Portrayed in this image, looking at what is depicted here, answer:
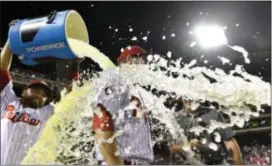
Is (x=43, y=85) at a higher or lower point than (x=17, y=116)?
higher

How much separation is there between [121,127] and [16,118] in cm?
33

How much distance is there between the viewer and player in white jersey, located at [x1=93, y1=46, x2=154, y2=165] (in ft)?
4.16

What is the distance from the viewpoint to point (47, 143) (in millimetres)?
1296

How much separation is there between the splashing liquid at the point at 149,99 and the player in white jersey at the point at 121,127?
6 centimetres

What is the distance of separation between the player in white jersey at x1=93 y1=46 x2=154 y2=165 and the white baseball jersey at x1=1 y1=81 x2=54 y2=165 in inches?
7.1

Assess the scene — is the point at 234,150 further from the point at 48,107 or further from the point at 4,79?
the point at 4,79

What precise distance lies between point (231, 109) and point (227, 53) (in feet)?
1.07

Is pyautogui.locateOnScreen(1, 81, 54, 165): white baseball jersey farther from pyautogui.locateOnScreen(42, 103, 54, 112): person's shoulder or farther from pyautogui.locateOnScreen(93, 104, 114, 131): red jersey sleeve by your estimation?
pyautogui.locateOnScreen(93, 104, 114, 131): red jersey sleeve

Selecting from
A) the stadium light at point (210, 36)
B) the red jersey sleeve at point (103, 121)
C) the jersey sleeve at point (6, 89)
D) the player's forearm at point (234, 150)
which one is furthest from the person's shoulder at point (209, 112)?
the jersey sleeve at point (6, 89)

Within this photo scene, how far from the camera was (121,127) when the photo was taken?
4.24 ft

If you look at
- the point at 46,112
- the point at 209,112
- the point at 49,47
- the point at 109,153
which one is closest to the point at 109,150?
the point at 109,153

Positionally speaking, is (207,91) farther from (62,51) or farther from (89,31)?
(62,51)

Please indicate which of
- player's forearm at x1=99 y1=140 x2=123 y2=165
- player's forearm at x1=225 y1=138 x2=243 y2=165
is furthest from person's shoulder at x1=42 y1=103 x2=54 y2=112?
player's forearm at x1=225 y1=138 x2=243 y2=165

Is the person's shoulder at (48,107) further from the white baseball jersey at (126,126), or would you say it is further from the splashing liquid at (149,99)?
the white baseball jersey at (126,126)
